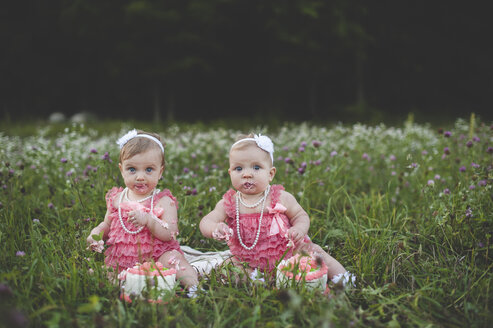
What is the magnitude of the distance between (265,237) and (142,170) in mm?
989

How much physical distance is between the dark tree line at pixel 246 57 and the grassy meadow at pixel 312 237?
10570mm

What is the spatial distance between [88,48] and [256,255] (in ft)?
67.5

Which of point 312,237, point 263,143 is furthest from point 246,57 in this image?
point 263,143

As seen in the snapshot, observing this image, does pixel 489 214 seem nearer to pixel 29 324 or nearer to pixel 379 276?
pixel 379 276

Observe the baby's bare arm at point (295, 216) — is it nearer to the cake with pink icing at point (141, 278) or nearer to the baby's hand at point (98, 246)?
the cake with pink icing at point (141, 278)

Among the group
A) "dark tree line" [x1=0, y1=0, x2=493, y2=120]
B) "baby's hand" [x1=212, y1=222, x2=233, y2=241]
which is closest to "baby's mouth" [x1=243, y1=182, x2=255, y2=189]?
"baby's hand" [x1=212, y1=222, x2=233, y2=241]

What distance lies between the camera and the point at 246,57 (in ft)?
60.5

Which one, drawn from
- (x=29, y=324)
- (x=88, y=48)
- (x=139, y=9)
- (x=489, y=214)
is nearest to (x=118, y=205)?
(x=29, y=324)

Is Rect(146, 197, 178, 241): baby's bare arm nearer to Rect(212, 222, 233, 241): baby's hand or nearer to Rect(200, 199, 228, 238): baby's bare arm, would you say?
Rect(200, 199, 228, 238): baby's bare arm

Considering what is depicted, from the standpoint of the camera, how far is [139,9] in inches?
597

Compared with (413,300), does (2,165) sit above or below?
above

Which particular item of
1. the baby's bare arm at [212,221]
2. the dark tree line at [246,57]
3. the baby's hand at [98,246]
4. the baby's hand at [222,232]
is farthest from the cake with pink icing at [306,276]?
the dark tree line at [246,57]

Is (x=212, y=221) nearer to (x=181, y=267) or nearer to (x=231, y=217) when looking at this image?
(x=231, y=217)

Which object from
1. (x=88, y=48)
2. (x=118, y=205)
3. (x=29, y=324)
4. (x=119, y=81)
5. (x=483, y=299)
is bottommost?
(x=29, y=324)
